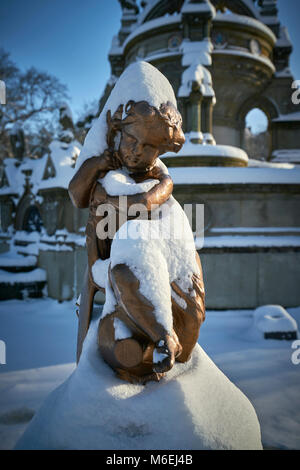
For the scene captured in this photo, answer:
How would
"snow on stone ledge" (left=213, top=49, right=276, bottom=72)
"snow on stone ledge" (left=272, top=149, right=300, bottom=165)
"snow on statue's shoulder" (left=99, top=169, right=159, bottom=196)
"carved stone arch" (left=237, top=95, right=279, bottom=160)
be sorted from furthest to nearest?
"snow on stone ledge" (left=272, top=149, right=300, bottom=165) < "carved stone arch" (left=237, top=95, right=279, bottom=160) < "snow on stone ledge" (left=213, top=49, right=276, bottom=72) < "snow on statue's shoulder" (left=99, top=169, right=159, bottom=196)

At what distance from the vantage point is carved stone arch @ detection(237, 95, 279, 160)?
11453 millimetres

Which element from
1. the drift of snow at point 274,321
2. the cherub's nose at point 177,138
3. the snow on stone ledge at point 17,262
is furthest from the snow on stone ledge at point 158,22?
the cherub's nose at point 177,138

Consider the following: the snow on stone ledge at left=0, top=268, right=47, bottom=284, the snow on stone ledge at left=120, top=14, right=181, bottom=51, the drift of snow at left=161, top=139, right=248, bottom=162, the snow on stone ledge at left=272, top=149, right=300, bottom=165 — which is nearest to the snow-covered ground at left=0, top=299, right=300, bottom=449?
the snow on stone ledge at left=0, top=268, right=47, bottom=284

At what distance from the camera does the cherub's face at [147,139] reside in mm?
2082

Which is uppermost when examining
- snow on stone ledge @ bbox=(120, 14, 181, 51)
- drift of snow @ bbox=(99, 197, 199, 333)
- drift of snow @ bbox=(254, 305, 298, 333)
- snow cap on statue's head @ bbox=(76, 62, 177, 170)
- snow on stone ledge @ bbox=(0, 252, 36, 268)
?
snow on stone ledge @ bbox=(120, 14, 181, 51)

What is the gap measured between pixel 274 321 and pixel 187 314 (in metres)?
3.91

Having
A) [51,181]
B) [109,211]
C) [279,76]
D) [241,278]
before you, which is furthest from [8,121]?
[109,211]

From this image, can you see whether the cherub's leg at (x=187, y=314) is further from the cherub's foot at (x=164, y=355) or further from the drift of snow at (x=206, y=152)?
the drift of snow at (x=206, y=152)

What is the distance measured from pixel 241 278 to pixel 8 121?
17783 mm

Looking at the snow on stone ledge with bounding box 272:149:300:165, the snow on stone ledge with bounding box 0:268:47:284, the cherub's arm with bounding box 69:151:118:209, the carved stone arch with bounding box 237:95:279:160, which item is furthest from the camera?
the snow on stone ledge with bounding box 272:149:300:165

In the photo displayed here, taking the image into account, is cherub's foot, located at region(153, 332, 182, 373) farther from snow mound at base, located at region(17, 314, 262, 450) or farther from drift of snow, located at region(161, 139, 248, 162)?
drift of snow, located at region(161, 139, 248, 162)

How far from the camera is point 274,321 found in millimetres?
5250

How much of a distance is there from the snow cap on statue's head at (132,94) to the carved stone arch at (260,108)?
33.2 ft

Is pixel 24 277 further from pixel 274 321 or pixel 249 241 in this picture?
pixel 274 321
